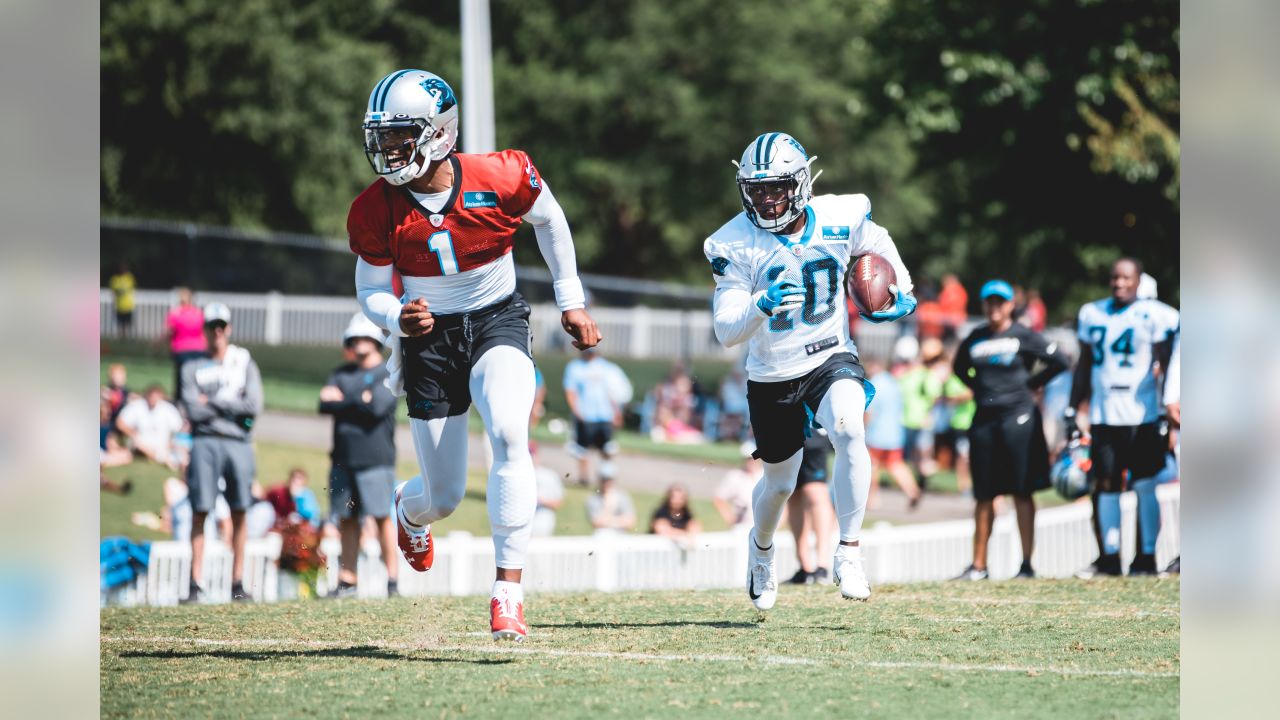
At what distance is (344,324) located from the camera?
25.4 m

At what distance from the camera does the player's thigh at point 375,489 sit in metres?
11.3

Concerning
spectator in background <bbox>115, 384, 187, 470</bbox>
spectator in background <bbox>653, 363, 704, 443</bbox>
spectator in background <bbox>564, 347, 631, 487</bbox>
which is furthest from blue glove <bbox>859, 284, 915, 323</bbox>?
spectator in background <bbox>653, 363, 704, 443</bbox>

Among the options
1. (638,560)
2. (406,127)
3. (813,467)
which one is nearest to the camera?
(406,127)

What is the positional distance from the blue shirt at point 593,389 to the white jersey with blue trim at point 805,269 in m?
10.6

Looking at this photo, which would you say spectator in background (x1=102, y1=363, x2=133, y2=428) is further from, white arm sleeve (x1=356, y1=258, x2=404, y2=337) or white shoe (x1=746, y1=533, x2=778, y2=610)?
white arm sleeve (x1=356, y1=258, x2=404, y2=337)

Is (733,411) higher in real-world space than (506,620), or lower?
higher

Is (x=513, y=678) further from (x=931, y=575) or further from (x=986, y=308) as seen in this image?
(x=931, y=575)

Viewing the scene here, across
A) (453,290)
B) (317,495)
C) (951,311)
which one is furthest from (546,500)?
(951,311)

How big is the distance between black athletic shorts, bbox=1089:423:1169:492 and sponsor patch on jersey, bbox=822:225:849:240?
4.24 metres

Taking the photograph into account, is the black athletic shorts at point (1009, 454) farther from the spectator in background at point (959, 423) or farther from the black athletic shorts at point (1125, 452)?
Answer: the spectator in background at point (959, 423)

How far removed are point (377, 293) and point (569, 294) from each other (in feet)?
2.72

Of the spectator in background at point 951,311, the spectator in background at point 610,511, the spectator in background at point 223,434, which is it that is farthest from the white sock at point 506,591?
the spectator in background at point 951,311

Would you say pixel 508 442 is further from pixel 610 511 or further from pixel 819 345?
pixel 610 511
